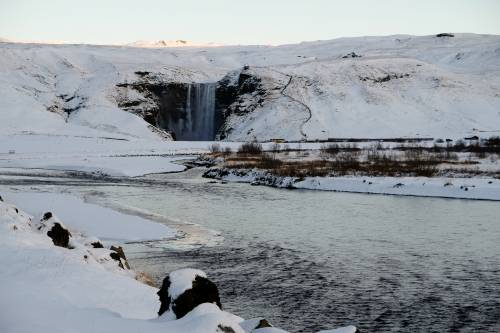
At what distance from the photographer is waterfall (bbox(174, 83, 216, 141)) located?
5896 inches

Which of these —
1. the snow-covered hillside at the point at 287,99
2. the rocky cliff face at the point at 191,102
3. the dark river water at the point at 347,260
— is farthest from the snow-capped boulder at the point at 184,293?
the rocky cliff face at the point at 191,102

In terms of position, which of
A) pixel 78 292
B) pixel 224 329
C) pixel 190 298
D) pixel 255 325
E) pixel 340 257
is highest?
pixel 224 329

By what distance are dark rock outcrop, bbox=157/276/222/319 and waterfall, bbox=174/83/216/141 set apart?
140m

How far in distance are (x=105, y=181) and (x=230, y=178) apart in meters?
11.2

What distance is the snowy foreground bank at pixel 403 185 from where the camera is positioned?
37.8 meters

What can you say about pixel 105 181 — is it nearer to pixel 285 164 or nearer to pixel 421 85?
pixel 285 164

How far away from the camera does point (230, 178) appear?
52000 mm

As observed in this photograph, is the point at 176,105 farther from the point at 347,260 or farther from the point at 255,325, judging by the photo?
the point at 255,325

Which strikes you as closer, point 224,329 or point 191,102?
point 224,329

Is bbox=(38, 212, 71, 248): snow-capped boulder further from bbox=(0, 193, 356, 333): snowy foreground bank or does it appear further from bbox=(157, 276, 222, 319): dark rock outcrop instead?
bbox=(157, 276, 222, 319): dark rock outcrop

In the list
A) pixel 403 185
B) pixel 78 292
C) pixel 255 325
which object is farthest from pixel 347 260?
pixel 403 185

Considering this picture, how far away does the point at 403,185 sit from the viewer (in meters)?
40.8

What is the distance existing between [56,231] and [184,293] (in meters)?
8.53

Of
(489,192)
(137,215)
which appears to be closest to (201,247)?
(137,215)
